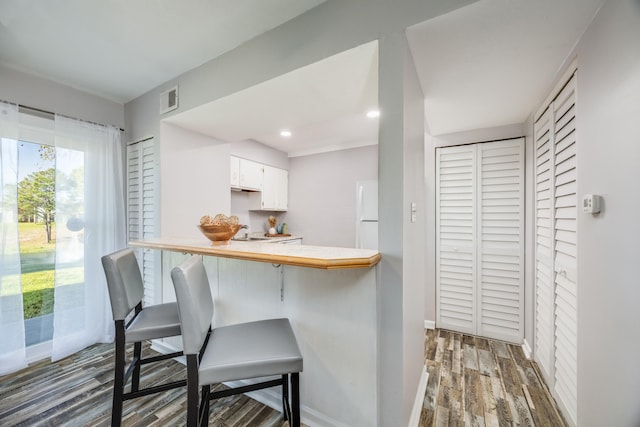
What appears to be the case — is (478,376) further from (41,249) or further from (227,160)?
(41,249)

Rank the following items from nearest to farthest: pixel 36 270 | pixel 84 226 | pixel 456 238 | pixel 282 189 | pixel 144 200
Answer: pixel 36 270 → pixel 84 226 → pixel 144 200 → pixel 456 238 → pixel 282 189

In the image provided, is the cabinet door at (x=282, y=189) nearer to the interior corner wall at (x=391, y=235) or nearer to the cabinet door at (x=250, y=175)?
the cabinet door at (x=250, y=175)

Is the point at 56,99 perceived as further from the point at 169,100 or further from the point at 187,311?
the point at 187,311

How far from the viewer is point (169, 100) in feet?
7.43

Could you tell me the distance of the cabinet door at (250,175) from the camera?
374cm

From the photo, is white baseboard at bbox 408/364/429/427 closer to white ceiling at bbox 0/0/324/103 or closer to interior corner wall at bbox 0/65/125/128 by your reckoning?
white ceiling at bbox 0/0/324/103

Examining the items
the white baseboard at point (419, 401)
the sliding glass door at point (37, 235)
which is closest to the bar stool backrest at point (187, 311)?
the white baseboard at point (419, 401)

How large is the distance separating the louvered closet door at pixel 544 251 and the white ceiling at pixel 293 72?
1.06ft

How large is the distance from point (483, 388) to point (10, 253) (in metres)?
3.75

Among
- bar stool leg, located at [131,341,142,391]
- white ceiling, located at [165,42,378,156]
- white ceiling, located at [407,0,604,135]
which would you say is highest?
white ceiling, located at [407,0,604,135]

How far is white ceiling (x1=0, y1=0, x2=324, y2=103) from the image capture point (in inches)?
58.3

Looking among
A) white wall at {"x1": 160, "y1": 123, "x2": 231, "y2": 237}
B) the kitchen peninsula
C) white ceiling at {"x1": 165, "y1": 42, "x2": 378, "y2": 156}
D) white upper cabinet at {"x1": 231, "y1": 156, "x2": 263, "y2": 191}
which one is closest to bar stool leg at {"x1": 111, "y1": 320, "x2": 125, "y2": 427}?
the kitchen peninsula

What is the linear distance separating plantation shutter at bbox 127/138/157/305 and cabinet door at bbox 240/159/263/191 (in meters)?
1.32

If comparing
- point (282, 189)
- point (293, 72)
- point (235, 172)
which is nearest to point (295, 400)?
point (293, 72)
